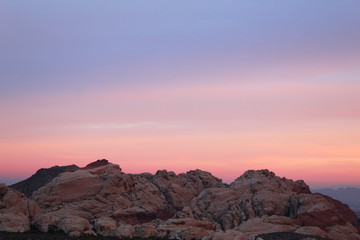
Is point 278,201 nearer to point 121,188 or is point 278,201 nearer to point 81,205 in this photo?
point 121,188

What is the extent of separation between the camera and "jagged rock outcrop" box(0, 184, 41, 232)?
48125 millimetres

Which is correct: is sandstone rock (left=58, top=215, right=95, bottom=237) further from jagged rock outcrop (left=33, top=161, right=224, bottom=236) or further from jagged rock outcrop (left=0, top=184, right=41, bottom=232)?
jagged rock outcrop (left=33, top=161, right=224, bottom=236)

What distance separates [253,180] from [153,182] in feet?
75.6

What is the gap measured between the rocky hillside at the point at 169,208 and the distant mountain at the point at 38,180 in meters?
43.7

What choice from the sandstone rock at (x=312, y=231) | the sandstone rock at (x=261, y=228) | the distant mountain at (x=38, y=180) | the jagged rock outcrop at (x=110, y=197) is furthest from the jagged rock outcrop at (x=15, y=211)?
the distant mountain at (x=38, y=180)

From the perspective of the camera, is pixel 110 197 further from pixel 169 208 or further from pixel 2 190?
pixel 2 190

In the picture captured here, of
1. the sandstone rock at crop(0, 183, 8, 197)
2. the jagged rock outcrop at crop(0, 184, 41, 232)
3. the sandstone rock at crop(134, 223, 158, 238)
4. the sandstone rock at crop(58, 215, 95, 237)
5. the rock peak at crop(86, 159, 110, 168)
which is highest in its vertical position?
the rock peak at crop(86, 159, 110, 168)

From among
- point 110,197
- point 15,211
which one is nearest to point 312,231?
point 110,197

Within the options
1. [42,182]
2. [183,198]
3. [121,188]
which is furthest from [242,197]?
[42,182]

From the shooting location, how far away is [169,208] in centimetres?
8369

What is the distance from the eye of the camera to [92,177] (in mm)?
79812

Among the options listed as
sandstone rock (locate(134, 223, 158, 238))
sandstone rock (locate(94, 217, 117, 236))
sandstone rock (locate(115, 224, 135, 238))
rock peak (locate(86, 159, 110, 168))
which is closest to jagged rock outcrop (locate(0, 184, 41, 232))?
sandstone rock (locate(94, 217, 117, 236))

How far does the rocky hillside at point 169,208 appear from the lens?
50469 millimetres

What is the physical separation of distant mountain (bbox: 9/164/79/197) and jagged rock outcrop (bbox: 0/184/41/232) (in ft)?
222
